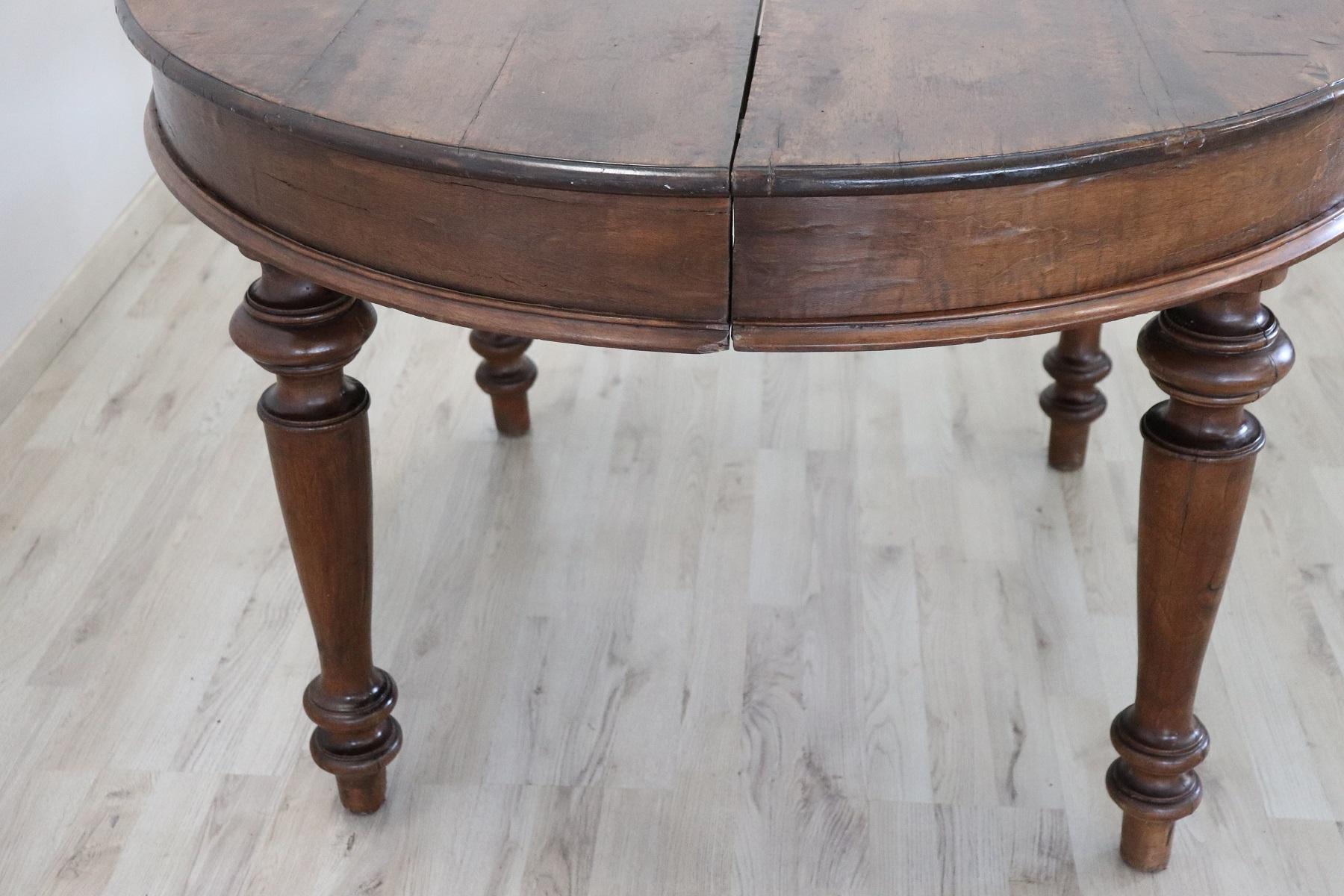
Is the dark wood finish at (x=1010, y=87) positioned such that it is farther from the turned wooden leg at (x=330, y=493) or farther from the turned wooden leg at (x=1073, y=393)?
the turned wooden leg at (x=1073, y=393)

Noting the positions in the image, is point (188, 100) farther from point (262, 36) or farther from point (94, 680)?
point (94, 680)

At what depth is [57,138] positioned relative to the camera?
2025 millimetres

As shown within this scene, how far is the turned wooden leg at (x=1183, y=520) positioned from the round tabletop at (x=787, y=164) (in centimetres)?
8

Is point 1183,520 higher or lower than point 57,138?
higher

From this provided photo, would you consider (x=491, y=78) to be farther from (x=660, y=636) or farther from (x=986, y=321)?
(x=660, y=636)

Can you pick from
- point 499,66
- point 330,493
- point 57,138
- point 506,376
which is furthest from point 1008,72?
point 57,138

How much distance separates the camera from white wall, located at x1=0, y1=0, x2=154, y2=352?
189cm

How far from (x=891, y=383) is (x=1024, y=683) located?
0.61 metres

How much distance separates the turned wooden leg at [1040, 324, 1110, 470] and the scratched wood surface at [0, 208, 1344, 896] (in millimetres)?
42

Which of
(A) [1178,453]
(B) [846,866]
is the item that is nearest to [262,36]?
(A) [1178,453]

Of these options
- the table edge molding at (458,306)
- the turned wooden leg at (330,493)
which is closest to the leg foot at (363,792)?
the turned wooden leg at (330,493)

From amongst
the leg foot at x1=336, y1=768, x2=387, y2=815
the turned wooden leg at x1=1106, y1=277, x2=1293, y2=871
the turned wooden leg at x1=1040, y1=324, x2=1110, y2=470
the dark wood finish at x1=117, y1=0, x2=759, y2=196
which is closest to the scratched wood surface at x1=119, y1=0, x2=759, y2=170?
the dark wood finish at x1=117, y1=0, x2=759, y2=196

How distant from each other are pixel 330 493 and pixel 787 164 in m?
0.50

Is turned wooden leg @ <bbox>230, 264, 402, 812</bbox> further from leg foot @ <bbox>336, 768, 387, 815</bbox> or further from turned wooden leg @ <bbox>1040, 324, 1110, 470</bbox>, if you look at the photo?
turned wooden leg @ <bbox>1040, 324, 1110, 470</bbox>
